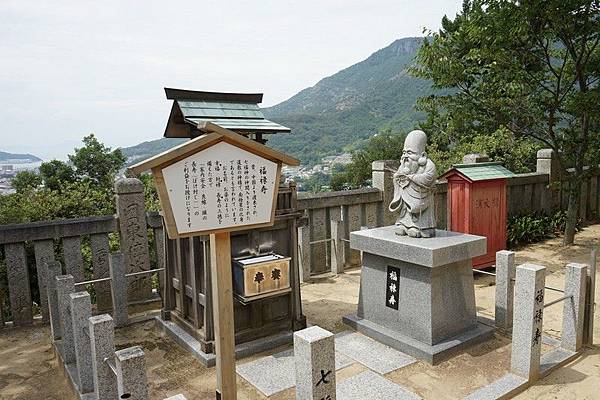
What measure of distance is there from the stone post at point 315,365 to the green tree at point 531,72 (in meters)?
8.74

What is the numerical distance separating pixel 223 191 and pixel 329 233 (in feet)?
19.7

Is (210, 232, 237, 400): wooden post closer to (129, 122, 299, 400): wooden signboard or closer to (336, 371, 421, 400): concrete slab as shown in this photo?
(129, 122, 299, 400): wooden signboard

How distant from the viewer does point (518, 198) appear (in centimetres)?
1197

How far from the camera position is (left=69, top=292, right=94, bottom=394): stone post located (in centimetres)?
460

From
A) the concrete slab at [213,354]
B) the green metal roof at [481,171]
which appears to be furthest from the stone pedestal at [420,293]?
the green metal roof at [481,171]

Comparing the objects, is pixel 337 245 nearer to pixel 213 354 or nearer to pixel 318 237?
pixel 318 237

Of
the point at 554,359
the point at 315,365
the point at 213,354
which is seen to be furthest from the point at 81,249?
the point at 554,359

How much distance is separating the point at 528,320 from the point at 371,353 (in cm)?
195

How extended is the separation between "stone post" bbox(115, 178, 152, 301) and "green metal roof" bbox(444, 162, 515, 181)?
5981mm

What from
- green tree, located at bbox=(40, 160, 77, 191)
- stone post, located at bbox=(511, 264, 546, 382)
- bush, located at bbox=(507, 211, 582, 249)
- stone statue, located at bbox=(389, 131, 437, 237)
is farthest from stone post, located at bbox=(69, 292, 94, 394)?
green tree, located at bbox=(40, 160, 77, 191)

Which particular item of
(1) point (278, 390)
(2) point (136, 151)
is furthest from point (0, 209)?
(2) point (136, 151)

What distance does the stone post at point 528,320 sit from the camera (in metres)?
4.89

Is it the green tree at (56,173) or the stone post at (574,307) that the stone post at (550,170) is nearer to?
the stone post at (574,307)

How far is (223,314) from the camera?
402cm
